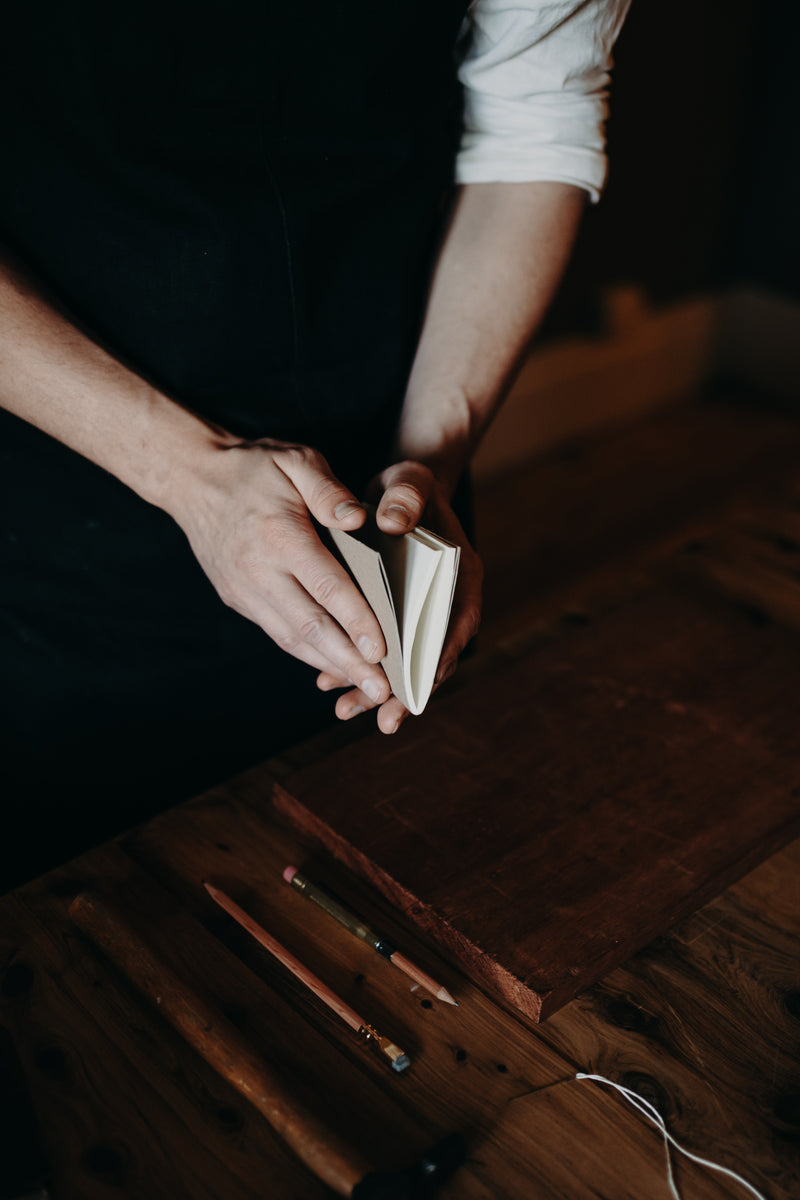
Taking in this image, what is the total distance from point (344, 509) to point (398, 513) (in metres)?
0.05

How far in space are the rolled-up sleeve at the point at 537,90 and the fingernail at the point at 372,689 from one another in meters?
0.68

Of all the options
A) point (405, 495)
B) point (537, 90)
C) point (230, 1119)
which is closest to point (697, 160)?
point (537, 90)

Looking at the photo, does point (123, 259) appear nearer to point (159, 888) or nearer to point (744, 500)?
point (159, 888)

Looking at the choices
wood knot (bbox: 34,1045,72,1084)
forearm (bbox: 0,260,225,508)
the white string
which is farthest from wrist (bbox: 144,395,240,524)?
→ the white string

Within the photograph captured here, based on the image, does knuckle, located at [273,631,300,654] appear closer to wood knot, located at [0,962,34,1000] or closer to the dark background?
wood knot, located at [0,962,34,1000]

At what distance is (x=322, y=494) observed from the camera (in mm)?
889

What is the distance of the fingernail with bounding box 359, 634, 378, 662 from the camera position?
873 mm

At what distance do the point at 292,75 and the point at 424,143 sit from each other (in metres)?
0.20

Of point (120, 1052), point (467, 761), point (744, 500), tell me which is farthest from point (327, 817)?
point (744, 500)

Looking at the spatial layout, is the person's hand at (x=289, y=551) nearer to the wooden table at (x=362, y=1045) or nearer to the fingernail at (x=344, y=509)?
the fingernail at (x=344, y=509)

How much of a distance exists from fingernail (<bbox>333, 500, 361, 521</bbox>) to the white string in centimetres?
48

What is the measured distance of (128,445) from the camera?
97 centimetres

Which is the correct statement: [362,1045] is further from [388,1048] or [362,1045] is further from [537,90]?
[537,90]

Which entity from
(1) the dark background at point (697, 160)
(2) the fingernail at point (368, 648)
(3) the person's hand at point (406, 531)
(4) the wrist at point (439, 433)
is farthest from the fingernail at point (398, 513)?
(1) the dark background at point (697, 160)
